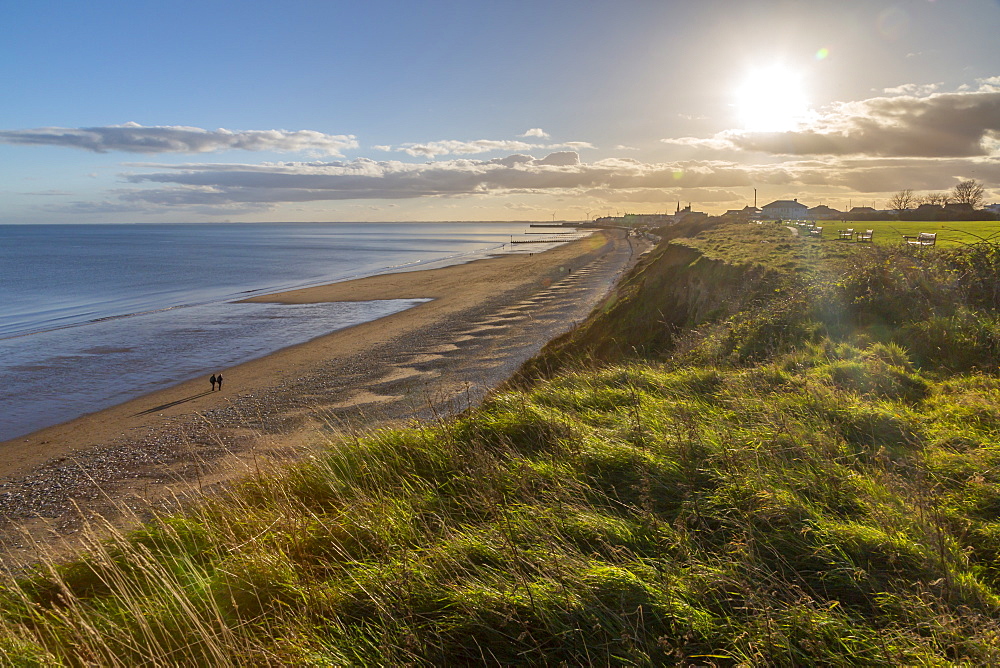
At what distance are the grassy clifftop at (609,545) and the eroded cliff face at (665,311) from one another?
18.9 feet

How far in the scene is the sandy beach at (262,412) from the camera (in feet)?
33.0

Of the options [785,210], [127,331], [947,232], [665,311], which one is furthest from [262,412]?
[785,210]

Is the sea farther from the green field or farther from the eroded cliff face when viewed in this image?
the green field

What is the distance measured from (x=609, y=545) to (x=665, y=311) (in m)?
14.7

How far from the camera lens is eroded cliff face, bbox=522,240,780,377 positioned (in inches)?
527

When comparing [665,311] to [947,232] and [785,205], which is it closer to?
[947,232]

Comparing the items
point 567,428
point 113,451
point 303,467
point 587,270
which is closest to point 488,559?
point 567,428

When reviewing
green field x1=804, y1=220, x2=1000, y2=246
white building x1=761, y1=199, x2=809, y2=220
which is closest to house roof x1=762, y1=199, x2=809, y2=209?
white building x1=761, y1=199, x2=809, y2=220

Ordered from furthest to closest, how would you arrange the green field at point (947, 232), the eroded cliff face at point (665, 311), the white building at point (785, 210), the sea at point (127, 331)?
1. the white building at point (785, 210)
2. the sea at point (127, 331)
3. the green field at point (947, 232)
4. the eroded cliff face at point (665, 311)

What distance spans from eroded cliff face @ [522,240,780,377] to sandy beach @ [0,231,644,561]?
2337 millimetres

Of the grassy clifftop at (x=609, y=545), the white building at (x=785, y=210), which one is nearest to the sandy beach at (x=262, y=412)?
the grassy clifftop at (x=609, y=545)

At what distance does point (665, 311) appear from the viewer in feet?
57.3

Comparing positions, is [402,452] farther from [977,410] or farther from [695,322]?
[695,322]

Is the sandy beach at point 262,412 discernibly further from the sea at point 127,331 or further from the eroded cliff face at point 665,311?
the eroded cliff face at point 665,311
